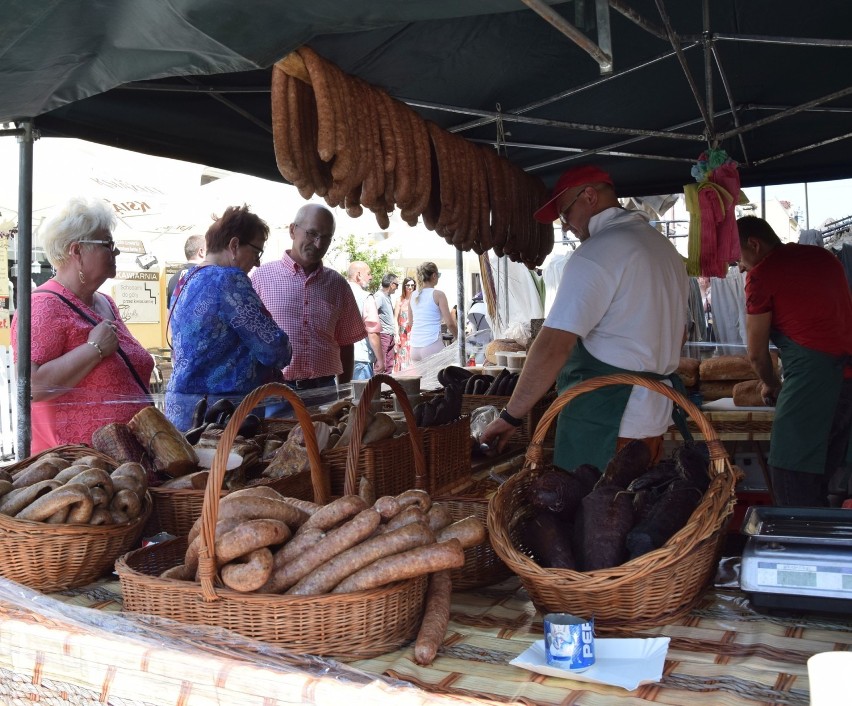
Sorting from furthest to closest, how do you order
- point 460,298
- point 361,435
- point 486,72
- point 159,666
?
point 460,298 < point 486,72 < point 361,435 < point 159,666

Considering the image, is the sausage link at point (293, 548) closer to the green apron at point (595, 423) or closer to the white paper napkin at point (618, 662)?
the white paper napkin at point (618, 662)

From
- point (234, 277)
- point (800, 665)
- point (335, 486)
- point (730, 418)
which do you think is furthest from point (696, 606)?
point (730, 418)

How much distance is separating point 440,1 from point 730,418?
398cm

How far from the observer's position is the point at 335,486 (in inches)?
107

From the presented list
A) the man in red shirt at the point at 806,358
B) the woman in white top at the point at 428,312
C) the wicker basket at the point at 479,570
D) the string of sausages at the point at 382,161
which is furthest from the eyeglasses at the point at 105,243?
the woman in white top at the point at 428,312

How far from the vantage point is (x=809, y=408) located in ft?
15.3

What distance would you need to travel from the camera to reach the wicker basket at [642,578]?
1.54 m

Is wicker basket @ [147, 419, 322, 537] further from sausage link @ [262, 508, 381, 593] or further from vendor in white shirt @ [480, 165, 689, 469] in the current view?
vendor in white shirt @ [480, 165, 689, 469]

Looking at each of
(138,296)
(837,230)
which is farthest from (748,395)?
(138,296)

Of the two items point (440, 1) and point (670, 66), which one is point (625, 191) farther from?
point (440, 1)

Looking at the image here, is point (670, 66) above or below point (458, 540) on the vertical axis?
above

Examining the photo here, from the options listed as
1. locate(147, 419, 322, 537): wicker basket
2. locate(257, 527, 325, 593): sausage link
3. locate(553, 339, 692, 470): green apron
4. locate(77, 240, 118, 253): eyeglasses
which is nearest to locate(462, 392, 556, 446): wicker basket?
locate(553, 339, 692, 470): green apron

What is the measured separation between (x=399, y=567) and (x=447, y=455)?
1777 mm

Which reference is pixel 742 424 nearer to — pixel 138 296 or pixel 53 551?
pixel 53 551
